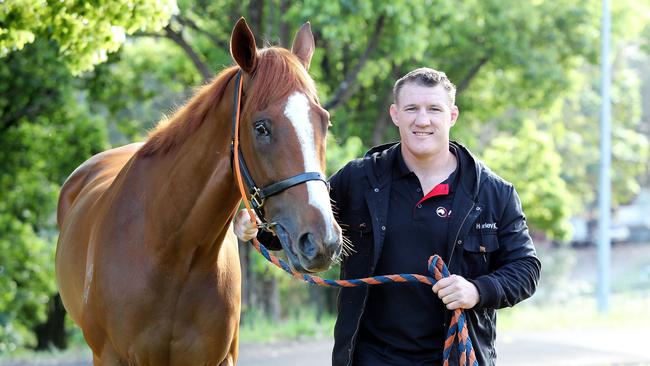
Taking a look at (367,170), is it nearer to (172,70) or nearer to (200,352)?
(200,352)

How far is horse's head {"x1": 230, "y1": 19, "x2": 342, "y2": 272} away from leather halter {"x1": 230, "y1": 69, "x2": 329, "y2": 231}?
19 millimetres

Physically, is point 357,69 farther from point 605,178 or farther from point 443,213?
point 443,213

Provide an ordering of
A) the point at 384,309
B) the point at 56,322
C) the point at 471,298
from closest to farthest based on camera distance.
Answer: the point at 471,298 < the point at 384,309 < the point at 56,322

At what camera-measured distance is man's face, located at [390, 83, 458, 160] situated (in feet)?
11.1

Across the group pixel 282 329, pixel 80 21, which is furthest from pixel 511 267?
pixel 282 329

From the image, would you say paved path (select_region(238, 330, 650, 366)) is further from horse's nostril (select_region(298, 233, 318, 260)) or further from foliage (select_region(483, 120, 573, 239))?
horse's nostril (select_region(298, 233, 318, 260))

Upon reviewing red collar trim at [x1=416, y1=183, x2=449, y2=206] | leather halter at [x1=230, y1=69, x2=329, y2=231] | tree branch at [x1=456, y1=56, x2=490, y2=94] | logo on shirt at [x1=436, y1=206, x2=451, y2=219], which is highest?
tree branch at [x1=456, y1=56, x2=490, y2=94]

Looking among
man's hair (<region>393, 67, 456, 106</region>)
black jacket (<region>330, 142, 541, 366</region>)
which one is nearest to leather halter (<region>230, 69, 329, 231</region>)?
black jacket (<region>330, 142, 541, 366</region>)

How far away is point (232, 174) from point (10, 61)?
986cm

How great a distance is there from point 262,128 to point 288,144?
5.9 inches

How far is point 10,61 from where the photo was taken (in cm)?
1230

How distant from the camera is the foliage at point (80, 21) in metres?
5.58

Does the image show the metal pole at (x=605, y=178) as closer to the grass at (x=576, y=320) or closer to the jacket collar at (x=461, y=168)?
the grass at (x=576, y=320)

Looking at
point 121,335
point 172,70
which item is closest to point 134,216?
point 121,335
